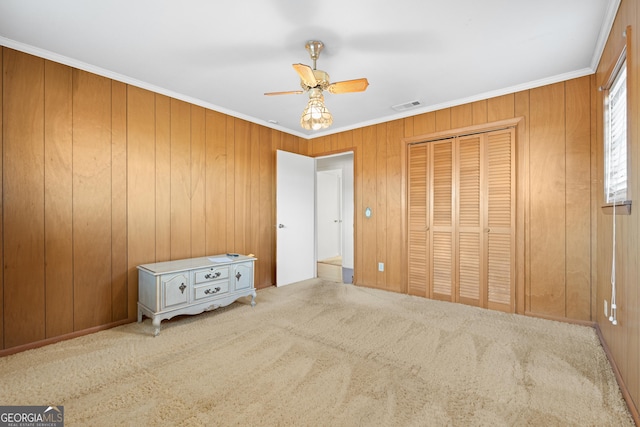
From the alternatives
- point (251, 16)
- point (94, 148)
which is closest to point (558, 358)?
point (251, 16)

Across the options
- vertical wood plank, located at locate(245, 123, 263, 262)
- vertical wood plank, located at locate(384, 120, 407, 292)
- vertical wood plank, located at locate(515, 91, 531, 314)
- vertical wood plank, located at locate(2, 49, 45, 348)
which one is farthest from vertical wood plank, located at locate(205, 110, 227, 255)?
vertical wood plank, located at locate(515, 91, 531, 314)

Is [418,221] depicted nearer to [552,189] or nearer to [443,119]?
[443,119]

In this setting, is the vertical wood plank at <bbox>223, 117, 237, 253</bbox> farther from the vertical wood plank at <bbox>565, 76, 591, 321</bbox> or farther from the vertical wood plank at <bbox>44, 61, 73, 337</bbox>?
the vertical wood plank at <bbox>565, 76, 591, 321</bbox>

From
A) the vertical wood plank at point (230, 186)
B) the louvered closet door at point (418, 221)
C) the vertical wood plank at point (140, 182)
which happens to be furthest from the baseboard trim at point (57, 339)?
the louvered closet door at point (418, 221)

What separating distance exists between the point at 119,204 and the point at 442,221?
12.0 feet

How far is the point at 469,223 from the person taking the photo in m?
3.48

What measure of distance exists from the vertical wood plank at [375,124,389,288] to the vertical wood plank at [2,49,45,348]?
145 inches

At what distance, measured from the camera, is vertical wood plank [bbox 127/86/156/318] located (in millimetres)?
3020

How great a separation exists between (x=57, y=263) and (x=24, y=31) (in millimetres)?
1851

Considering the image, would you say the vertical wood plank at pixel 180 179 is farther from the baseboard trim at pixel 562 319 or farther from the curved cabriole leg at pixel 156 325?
the baseboard trim at pixel 562 319

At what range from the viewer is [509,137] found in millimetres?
3242

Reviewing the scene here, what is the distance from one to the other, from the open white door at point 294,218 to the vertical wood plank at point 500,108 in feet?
8.63

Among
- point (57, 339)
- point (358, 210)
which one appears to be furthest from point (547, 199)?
point (57, 339)

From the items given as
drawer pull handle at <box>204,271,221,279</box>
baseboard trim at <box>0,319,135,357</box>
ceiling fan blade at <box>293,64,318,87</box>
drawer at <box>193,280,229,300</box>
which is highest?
ceiling fan blade at <box>293,64,318,87</box>
